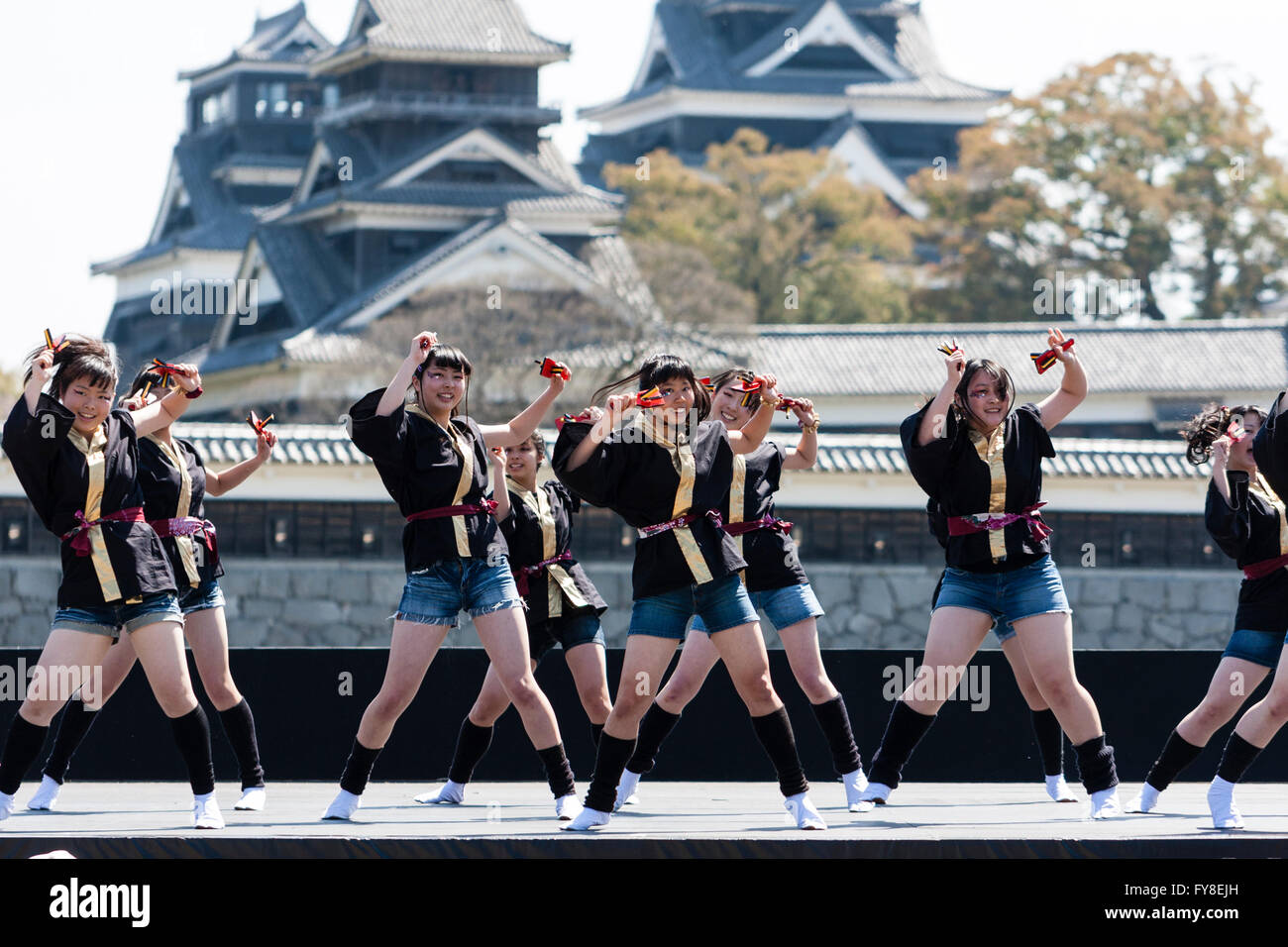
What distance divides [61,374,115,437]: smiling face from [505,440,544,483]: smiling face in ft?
8.33

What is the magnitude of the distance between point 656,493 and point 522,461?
1.92 meters

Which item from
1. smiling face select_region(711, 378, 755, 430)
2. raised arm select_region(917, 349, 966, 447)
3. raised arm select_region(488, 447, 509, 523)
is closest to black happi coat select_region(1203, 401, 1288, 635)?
raised arm select_region(917, 349, 966, 447)

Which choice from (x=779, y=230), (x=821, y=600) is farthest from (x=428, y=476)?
(x=779, y=230)

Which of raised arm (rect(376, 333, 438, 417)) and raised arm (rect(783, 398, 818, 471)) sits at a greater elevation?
raised arm (rect(376, 333, 438, 417))

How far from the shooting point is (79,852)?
7570mm

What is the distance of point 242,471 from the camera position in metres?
9.92

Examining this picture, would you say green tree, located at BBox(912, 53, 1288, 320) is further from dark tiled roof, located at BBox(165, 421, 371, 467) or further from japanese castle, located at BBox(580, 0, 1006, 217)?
dark tiled roof, located at BBox(165, 421, 371, 467)

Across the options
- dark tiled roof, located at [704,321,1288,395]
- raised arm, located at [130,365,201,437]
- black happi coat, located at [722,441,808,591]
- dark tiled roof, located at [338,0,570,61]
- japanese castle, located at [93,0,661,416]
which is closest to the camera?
raised arm, located at [130,365,201,437]

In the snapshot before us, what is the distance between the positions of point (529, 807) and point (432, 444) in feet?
7.53

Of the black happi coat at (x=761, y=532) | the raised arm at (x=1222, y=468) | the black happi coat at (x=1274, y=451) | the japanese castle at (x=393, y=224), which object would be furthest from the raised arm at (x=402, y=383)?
the japanese castle at (x=393, y=224)

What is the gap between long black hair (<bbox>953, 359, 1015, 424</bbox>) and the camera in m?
9.10

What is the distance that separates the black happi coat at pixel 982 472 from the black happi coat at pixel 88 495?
3139 millimetres

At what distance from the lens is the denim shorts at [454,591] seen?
28.6ft

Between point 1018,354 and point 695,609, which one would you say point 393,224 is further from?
point 695,609
